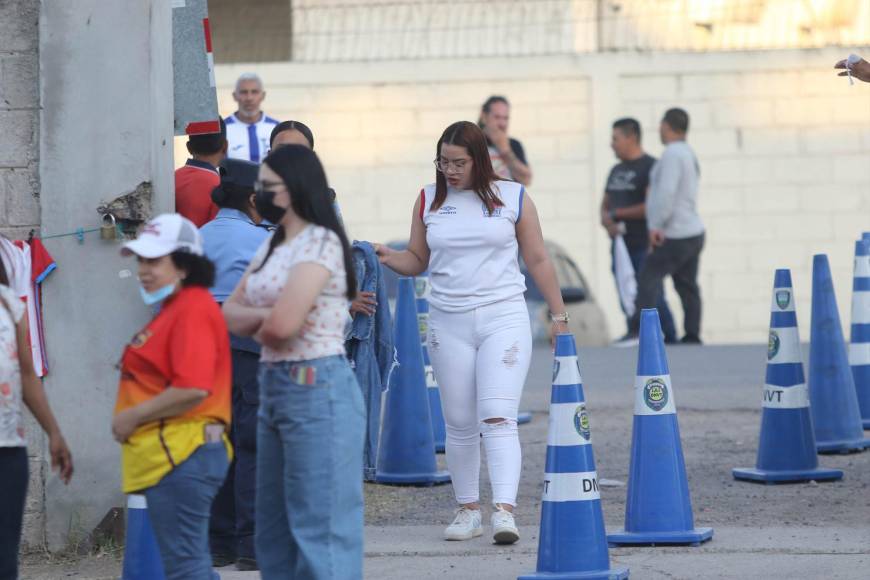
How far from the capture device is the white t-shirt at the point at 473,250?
6984mm

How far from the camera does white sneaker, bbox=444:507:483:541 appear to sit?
7055 mm

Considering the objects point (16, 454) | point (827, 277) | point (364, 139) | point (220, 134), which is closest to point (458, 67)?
point (364, 139)

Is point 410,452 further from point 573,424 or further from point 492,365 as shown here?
point 573,424

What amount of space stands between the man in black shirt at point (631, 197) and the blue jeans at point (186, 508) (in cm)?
1013

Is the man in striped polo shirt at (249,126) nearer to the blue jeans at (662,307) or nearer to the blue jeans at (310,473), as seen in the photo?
the blue jeans at (662,307)

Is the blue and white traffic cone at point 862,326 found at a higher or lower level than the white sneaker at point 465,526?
higher

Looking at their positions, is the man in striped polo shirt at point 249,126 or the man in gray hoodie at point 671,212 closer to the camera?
the man in striped polo shirt at point 249,126

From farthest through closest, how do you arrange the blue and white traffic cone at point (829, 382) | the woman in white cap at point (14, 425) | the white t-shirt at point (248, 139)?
the white t-shirt at point (248, 139) → the blue and white traffic cone at point (829, 382) → the woman in white cap at point (14, 425)

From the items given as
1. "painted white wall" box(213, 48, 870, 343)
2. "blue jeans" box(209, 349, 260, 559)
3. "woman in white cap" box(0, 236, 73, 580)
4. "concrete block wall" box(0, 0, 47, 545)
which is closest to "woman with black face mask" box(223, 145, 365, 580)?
"woman in white cap" box(0, 236, 73, 580)

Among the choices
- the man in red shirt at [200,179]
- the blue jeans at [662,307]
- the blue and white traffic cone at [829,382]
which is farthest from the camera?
the blue jeans at [662,307]

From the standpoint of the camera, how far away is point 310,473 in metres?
4.89

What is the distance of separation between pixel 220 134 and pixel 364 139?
11.1 metres

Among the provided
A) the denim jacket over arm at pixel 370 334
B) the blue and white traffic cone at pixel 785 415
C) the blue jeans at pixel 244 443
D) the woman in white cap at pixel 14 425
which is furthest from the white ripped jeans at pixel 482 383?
the woman in white cap at pixel 14 425

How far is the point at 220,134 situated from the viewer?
7.23 meters
